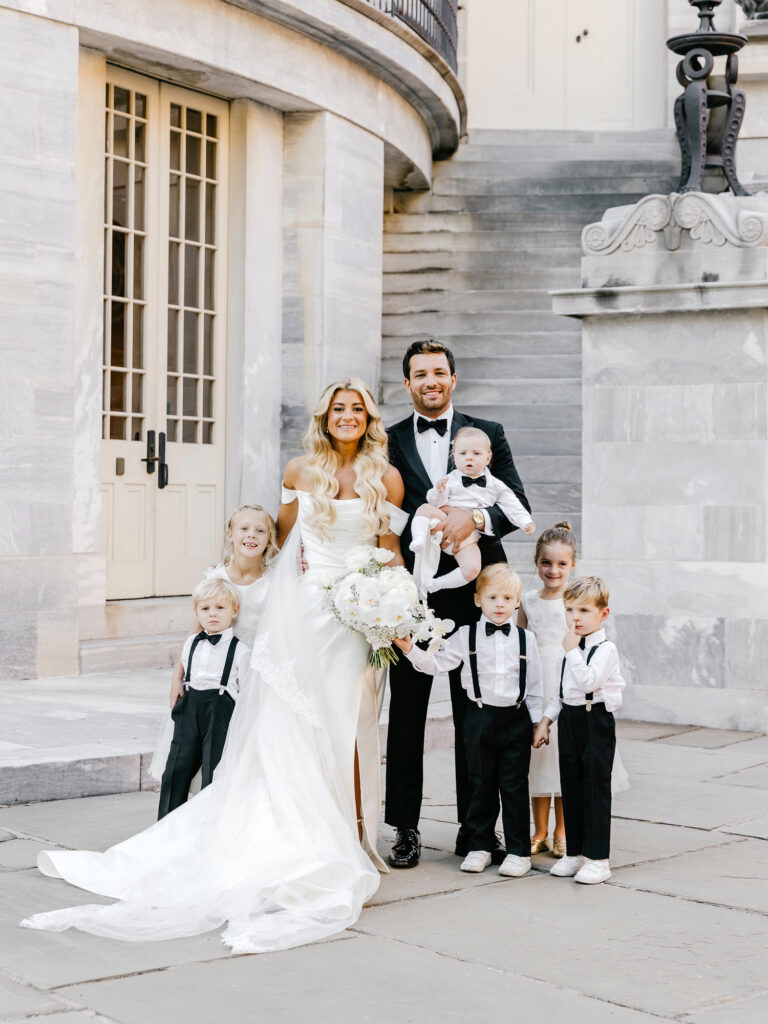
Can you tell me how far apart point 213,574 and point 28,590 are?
13.5ft

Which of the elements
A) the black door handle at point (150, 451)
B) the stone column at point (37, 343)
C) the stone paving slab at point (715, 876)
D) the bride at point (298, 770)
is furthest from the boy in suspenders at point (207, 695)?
the black door handle at point (150, 451)

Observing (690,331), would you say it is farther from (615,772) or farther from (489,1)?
(489,1)

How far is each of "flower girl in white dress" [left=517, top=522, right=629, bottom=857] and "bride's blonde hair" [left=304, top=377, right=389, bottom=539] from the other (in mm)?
772

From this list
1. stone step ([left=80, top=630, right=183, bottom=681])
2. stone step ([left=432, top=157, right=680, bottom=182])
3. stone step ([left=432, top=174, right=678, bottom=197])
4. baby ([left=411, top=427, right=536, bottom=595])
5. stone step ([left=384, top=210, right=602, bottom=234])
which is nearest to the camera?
baby ([left=411, top=427, right=536, bottom=595])

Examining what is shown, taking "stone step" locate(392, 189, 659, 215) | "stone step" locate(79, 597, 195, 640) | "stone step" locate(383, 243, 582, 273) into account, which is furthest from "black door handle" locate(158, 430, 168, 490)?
"stone step" locate(392, 189, 659, 215)

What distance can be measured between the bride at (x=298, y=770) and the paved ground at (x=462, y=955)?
16cm

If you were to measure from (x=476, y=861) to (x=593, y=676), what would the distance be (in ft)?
2.65

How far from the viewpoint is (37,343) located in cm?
944

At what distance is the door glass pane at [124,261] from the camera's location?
35.1 ft

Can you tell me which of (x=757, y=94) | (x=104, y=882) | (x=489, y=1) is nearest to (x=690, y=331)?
(x=104, y=882)

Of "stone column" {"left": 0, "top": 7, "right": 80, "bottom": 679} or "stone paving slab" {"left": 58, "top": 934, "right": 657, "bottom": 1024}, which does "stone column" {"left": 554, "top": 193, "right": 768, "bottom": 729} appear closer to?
"stone column" {"left": 0, "top": 7, "right": 80, "bottom": 679}

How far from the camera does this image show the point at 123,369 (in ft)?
35.4

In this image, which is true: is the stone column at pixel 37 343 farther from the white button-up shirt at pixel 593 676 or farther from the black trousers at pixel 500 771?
the white button-up shirt at pixel 593 676

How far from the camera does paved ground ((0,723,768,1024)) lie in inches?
145
